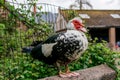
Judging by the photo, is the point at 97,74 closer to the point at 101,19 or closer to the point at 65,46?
the point at 65,46

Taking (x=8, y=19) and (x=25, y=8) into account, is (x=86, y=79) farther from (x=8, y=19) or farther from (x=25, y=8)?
(x=25, y=8)

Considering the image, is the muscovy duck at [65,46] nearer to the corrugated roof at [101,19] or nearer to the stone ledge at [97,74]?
the stone ledge at [97,74]

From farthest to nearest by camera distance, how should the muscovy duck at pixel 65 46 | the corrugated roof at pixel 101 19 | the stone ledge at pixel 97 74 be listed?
the corrugated roof at pixel 101 19
the stone ledge at pixel 97 74
the muscovy duck at pixel 65 46

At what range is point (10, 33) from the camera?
5.79 meters

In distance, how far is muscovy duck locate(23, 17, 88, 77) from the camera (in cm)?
373

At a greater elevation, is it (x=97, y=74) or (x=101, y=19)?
(x=97, y=74)

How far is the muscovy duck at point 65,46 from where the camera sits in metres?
3.73

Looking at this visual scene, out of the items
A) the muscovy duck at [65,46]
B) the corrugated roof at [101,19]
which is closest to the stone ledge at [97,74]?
the muscovy duck at [65,46]

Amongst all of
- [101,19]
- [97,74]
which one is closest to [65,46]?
[97,74]

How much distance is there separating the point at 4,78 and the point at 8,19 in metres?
2.10

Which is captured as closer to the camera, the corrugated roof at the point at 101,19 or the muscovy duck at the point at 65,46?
the muscovy duck at the point at 65,46

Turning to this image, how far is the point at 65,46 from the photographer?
372 centimetres

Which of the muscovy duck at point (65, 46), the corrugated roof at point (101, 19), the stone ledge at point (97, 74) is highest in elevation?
the muscovy duck at point (65, 46)

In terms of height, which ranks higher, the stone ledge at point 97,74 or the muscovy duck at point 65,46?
the muscovy duck at point 65,46
